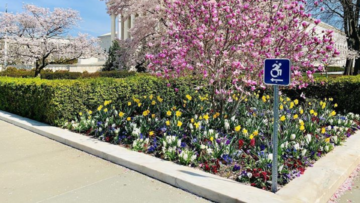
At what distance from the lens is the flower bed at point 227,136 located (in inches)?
166

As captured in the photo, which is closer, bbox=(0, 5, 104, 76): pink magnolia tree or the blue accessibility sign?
the blue accessibility sign

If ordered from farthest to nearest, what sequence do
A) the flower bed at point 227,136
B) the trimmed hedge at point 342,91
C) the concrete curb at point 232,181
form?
the trimmed hedge at point 342,91, the flower bed at point 227,136, the concrete curb at point 232,181

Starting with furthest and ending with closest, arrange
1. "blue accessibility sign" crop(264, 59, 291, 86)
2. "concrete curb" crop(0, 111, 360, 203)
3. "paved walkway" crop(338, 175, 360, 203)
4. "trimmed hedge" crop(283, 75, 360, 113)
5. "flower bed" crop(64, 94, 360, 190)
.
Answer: "trimmed hedge" crop(283, 75, 360, 113) < "flower bed" crop(64, 94, 360, 190) < "paved walkway" crop(338, 175, 360, 203) < "concrete curb" crop(0, 111, 360, 203) < "blue accessibility sign" crop(264, 59, 291, 86)

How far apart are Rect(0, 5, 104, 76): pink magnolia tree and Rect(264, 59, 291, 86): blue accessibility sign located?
58.3ft

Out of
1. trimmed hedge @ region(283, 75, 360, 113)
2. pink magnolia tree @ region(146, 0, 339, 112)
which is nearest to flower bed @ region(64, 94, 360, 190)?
trimmed hedge @ region(283, 75, 360, 113)

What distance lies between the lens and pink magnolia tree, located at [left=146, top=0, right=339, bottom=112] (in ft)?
17.9

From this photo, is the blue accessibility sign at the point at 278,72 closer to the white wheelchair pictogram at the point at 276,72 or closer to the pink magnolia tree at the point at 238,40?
the white wheelchair pictogram at the point at 276,72

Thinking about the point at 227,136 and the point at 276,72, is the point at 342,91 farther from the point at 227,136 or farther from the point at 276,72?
the point at 276,72

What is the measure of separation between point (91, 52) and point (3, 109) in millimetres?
10828

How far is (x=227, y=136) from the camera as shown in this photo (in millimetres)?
5336

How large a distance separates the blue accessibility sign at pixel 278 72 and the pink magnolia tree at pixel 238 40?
1865 millimetres


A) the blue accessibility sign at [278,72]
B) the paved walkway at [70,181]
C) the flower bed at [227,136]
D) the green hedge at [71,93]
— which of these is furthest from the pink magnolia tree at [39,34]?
the blue accessibility sign at [278,72]

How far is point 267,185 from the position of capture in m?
3.72

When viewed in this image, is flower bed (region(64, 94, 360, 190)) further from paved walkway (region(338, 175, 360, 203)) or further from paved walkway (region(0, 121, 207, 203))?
paved walkway (region(0, 121, 207, 203))
